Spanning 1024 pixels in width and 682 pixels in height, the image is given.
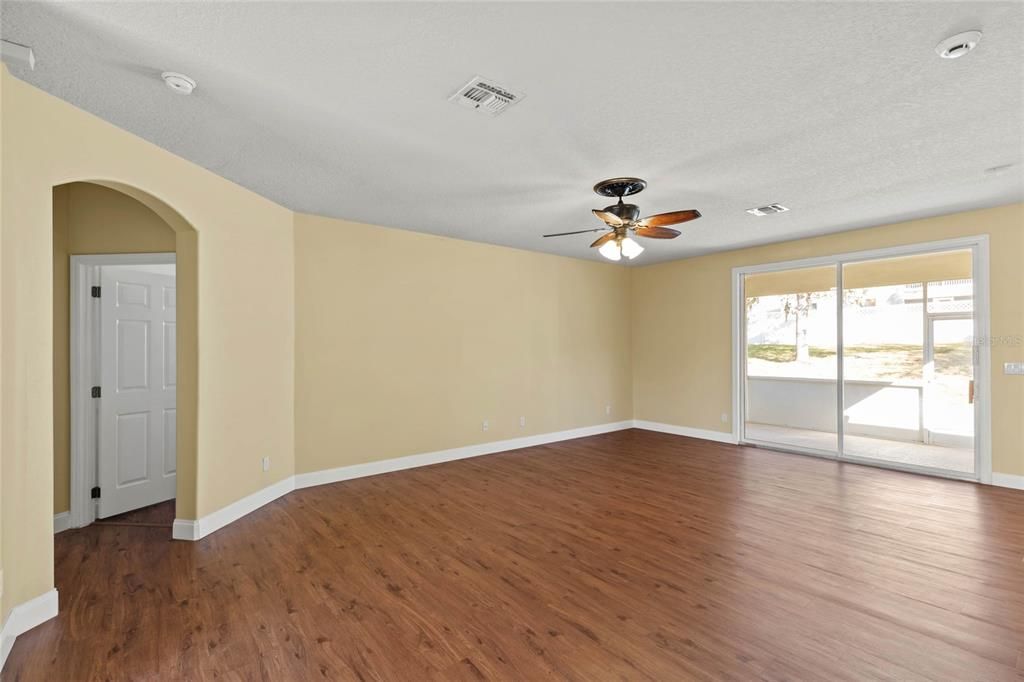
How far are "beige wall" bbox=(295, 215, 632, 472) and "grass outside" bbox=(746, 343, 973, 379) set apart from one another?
2359mm

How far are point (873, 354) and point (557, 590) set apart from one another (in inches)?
211

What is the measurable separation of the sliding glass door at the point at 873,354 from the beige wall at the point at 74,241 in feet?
21.9

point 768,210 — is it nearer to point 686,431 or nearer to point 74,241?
point 686,431

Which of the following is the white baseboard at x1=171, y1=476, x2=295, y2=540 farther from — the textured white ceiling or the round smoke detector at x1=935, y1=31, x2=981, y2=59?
the round smoke detector at x1=935, y1=31, x2=981, y2=59

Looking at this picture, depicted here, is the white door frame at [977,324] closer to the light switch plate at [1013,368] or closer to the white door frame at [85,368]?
the light switch plate at [1013,368]

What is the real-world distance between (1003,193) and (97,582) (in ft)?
24.3

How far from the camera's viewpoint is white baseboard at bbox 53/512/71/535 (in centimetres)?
340

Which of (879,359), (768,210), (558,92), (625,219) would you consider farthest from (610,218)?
(879,359)

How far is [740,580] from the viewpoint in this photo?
2672 mm

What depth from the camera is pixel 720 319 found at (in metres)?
6.68

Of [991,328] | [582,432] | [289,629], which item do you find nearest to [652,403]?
[582,432]

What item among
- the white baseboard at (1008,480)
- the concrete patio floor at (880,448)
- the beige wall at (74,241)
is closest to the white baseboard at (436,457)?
the beige wall at (74,241)

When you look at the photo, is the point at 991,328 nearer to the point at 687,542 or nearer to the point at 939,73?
the point at 939,73

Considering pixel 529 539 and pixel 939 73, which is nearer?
pixel 939 73
